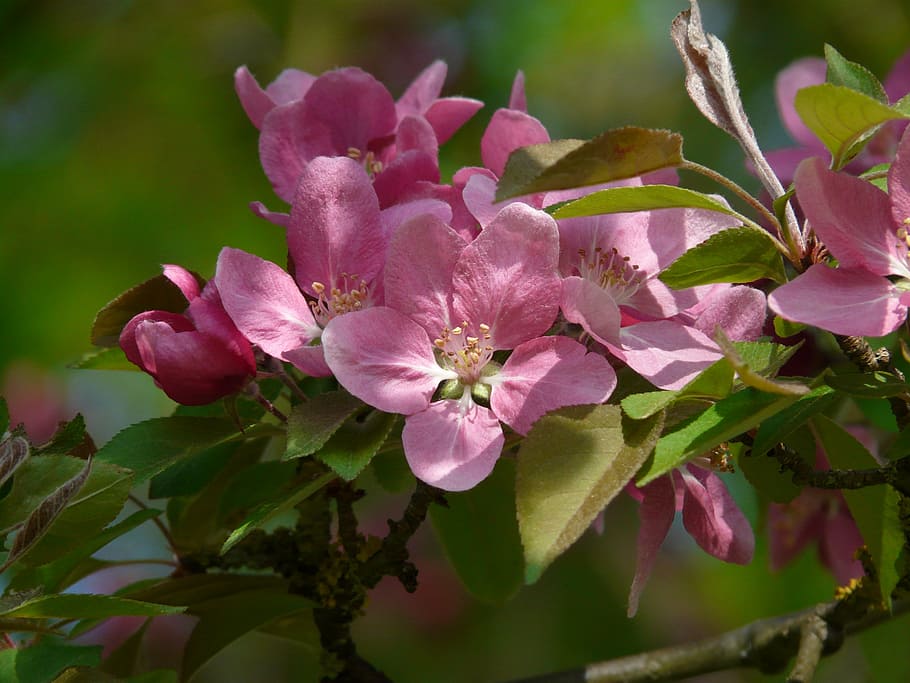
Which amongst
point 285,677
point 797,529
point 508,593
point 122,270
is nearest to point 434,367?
point 508,593

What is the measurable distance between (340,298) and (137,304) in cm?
17

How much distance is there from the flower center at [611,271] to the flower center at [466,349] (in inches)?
4.2

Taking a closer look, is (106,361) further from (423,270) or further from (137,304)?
(423,270)

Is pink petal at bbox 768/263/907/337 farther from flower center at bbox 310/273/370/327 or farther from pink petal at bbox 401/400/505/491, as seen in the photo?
flower center at bbox 310/273/370/327

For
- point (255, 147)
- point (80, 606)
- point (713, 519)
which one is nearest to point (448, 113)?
Answer: point (713, 519)

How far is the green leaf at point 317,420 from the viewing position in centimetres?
81

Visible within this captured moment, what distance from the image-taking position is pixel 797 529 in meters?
1.40

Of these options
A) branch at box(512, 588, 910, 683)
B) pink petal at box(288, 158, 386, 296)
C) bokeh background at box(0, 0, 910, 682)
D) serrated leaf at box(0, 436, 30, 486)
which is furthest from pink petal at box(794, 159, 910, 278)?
bokeh background at box(0, 0, 910, 682)

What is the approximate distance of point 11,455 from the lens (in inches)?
32.8

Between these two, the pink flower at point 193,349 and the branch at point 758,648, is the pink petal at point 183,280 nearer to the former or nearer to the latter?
the pink flower at point 193,349

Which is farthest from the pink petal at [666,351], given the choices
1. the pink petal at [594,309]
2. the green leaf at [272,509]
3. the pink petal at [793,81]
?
the pink petal at [793,81]

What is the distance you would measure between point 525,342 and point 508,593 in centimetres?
48

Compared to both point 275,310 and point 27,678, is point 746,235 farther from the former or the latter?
point 27,678

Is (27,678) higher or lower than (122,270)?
higher
